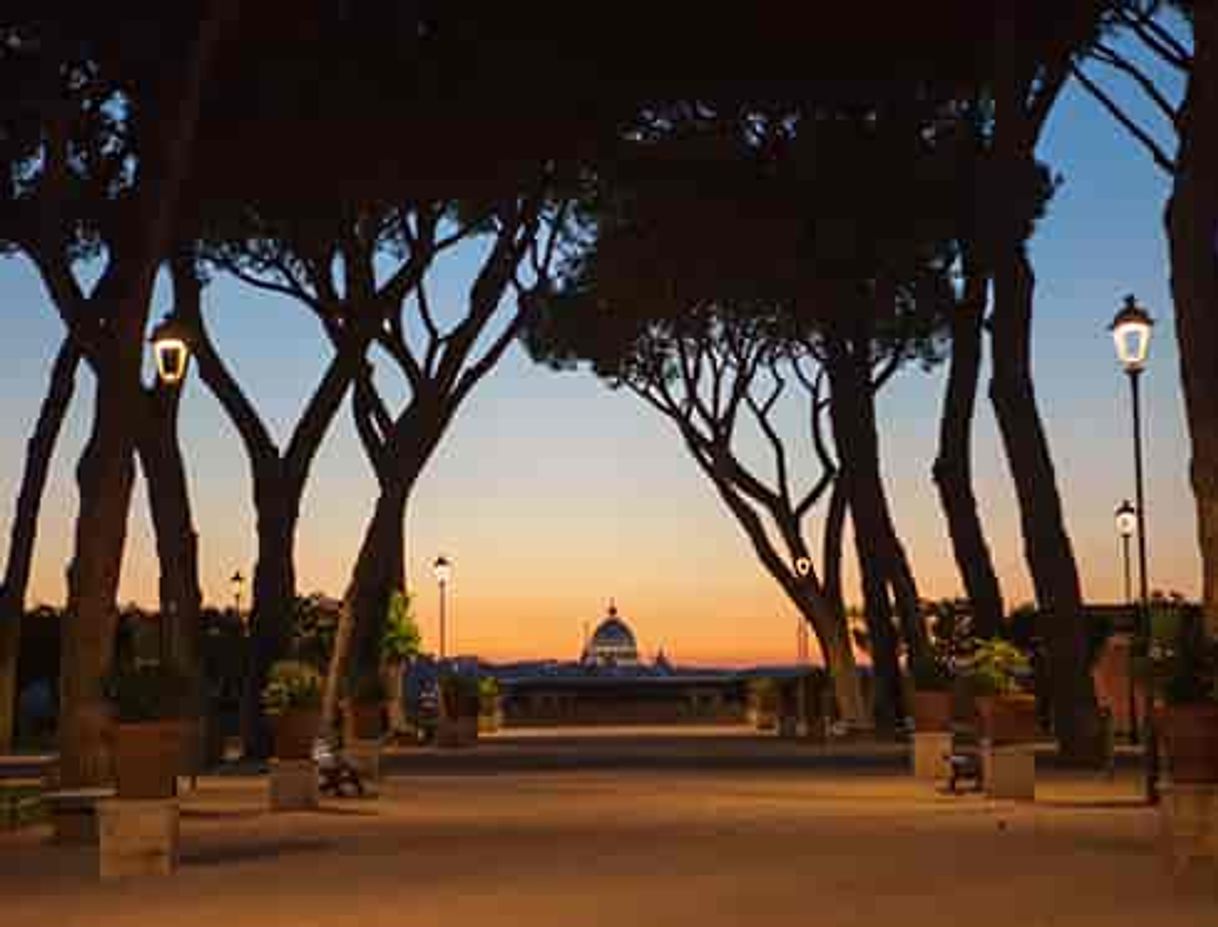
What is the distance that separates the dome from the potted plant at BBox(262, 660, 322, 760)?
125959mm

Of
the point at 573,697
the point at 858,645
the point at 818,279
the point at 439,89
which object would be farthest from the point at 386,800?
the point at 573,697

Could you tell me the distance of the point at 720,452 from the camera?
1518 inches

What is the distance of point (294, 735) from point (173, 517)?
733 centimetres

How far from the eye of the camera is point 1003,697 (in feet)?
64.8

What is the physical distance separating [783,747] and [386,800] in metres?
15.4

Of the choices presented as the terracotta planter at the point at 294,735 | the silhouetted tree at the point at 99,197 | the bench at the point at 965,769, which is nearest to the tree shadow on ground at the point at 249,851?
the silhouetted tree at the point at 99,197

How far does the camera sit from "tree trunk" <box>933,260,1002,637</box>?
93.6 feet

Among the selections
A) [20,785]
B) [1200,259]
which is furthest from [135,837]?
[20,785]

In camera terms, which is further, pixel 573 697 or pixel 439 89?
pixel 573 697

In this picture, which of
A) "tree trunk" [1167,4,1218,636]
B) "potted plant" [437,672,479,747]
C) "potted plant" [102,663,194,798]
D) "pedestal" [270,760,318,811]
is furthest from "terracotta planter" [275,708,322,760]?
"potted plant" [437,672,479,747]

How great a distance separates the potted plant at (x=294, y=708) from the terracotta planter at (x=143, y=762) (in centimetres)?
588

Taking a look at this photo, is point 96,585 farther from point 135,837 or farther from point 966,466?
point 966,466

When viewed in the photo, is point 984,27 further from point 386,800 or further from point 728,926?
point 728,926

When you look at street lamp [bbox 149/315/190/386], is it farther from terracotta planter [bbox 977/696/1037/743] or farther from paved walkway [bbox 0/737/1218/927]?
terracotta planter [bbox 977/696/1037/743]
